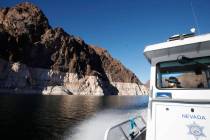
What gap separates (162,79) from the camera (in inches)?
268

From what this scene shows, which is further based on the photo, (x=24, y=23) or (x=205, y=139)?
(x=24, y=23)

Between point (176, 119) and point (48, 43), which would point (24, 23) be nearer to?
point (48, 43)

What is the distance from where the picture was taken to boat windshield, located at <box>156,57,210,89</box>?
622 cm

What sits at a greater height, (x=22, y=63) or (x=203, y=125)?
(x=22, y=63)

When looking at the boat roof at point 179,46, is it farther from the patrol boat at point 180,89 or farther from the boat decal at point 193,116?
the boat decal at point 193,116

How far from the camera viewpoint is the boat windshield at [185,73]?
245 inches

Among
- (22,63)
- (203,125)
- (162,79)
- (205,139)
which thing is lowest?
(205,139)

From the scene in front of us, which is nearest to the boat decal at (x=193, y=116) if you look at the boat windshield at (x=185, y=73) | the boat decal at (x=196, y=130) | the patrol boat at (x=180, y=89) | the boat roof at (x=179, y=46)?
the patrol boat at (x=180, y=89)

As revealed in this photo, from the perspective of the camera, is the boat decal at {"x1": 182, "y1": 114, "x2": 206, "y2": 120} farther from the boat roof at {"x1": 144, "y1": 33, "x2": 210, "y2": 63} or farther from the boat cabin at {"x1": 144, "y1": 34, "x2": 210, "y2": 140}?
the boat roof at {"x1": 144, "y1": 33, "x2": 210, "y2": 63}

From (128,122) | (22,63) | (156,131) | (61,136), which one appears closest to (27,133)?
(61,136)

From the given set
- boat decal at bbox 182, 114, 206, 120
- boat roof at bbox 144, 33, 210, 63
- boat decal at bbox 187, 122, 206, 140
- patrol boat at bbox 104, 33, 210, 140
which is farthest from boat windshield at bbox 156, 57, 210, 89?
boat decal at bbox 187, 122, 206, 140

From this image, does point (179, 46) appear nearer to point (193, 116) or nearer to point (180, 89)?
point (180, 89)

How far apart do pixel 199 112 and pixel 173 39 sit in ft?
7.49

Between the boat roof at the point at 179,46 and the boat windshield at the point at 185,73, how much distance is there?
0.30 meters
